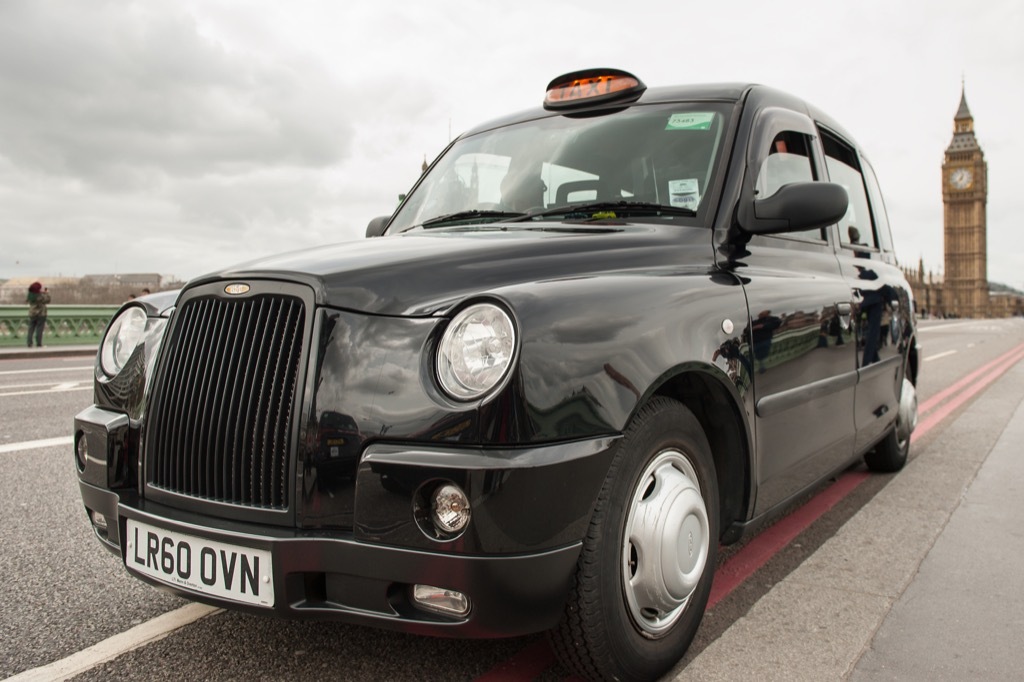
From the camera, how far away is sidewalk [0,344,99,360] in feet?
55.5

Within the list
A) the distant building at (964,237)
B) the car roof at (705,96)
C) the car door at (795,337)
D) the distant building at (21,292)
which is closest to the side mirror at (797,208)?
the car door at (795,337)

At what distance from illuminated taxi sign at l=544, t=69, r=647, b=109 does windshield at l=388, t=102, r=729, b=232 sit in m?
0.08

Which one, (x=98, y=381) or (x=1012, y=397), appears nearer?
(x=98, y=381)

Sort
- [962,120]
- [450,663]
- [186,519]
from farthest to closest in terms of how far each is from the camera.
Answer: [962,120], [450,663], [186,519]

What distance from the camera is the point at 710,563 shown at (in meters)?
2.46

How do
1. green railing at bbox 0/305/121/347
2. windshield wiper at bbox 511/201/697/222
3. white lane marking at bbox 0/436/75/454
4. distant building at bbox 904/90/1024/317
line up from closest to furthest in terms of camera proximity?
windshield wiper at bbox 511/201/697/222 < white lane marking at bbox 0/436/75/454 < green railing at bbox 0/305/121/347 < distant building at bbox 904/90/1024/317

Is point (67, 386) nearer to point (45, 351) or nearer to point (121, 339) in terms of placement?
point (121, 339)

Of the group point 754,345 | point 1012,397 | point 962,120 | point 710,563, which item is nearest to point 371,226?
point 754,345

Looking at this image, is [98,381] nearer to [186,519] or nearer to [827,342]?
[186,519]

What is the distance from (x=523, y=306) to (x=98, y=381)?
58.1 inches

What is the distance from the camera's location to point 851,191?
4344 mm

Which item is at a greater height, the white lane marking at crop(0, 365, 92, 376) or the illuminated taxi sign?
the illuminated taxi sign

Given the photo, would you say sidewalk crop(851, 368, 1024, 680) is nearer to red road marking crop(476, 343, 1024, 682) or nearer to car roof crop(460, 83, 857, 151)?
red road marking crop(476, 343, 1024, 682)

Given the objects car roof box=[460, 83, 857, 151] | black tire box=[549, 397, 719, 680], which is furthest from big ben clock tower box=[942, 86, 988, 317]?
black tire box=[549, 397, 719, 680]
